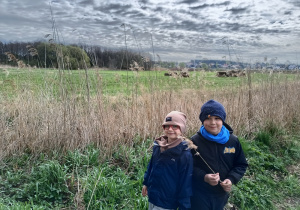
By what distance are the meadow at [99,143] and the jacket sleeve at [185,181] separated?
1014mm

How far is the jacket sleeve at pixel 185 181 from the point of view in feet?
7.25

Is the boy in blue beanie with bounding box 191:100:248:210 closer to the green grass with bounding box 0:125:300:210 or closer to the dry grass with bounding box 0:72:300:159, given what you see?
the green grass with bounding box 0:125:300:210

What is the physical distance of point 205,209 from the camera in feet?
7.85

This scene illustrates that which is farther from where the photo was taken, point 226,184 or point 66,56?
point 66,56

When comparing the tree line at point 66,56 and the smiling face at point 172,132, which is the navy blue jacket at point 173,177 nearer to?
the smiling face at point 172,132

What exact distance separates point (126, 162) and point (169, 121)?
2043 millimetres

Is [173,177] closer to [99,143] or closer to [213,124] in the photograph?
[213,124]

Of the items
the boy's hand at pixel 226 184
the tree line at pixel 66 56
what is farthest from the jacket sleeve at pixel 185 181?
the tree line at pixel 66 56

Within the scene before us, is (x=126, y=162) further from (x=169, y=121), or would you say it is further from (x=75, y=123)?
(x=169, y=121)

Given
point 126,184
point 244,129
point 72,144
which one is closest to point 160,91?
point 244,129

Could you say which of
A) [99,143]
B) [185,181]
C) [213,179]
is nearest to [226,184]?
[213,179]

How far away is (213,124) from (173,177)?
611 millimetres

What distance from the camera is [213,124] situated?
2363 mm

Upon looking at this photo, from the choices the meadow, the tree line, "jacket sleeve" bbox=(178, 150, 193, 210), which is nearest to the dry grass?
the meadow
